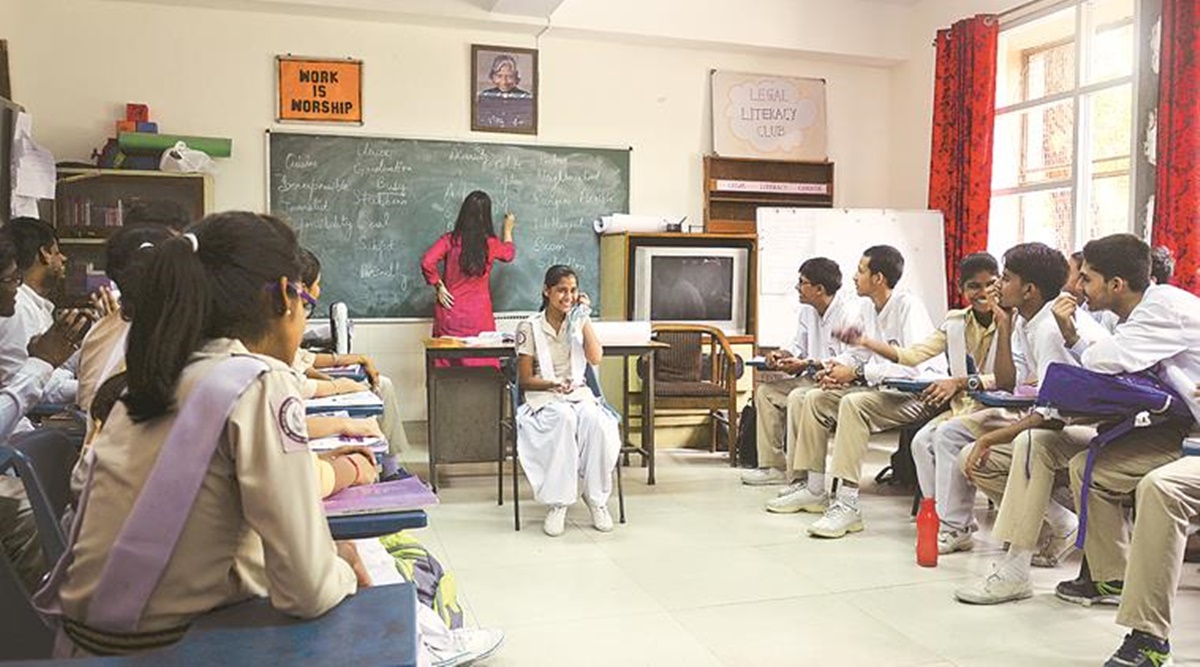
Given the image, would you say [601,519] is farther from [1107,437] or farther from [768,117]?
Answer: [768,117]

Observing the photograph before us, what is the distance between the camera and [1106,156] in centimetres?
545

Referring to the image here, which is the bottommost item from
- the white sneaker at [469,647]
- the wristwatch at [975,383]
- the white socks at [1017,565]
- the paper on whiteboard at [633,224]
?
the white sneaker at [469,647]

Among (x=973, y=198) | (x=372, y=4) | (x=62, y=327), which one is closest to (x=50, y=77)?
(x=372, y=4)

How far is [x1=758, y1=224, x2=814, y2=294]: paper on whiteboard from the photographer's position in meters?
6.48

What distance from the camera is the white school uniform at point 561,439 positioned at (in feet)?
13.3

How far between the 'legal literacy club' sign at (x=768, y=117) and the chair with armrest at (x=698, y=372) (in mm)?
1555

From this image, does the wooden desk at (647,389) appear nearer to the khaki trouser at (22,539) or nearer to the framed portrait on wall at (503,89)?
the framed portrait on wall at (503,89)

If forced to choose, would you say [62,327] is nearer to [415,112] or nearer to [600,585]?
[600,585]

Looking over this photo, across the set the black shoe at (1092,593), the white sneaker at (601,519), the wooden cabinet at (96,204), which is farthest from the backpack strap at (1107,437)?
the wooden cabinet at (96,204)

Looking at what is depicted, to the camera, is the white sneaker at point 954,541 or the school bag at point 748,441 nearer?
the white sneaker at point 954,541

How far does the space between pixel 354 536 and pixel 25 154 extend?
4.55 meters

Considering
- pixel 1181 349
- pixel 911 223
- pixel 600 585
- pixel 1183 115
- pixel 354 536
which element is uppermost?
pixel 1183 115

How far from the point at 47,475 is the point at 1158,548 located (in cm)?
272

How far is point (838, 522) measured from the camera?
3953 mm
